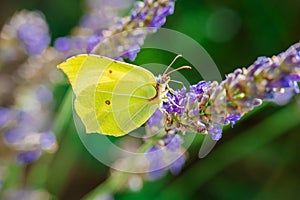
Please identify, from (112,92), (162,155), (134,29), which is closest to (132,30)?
(134,29)

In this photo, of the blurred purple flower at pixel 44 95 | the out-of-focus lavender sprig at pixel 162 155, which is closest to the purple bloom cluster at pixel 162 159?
the out-of-focus lavender sprig at pixel 162 155

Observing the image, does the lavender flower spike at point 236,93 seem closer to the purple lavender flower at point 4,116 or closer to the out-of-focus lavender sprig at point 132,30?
the out-of-focus lavender sprig at point 132,30

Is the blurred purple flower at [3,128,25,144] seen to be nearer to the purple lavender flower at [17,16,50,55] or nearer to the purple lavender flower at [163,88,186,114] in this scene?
the purple lavender flower at [17,16,50,55]

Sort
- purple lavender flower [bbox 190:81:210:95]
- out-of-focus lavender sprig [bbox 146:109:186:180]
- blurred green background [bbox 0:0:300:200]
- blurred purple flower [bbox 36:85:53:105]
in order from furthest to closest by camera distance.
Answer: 1. blurred green background [bbox 0:0:300:200]
2. blurred purple flower [bbox 36:85:53:105]
3. out-of-focus lavender sprig [bbox 146:109:186:180]
4. purple lavender flower [bbox 190:81:210:95]

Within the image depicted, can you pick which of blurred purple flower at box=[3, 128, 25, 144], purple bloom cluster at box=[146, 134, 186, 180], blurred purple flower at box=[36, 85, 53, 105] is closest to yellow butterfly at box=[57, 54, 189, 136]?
purple bloom cluster at box=[146, 134, 186, 180]

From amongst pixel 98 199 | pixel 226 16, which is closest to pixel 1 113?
pixel 98 199

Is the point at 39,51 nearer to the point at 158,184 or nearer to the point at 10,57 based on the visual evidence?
the point at 10,57
